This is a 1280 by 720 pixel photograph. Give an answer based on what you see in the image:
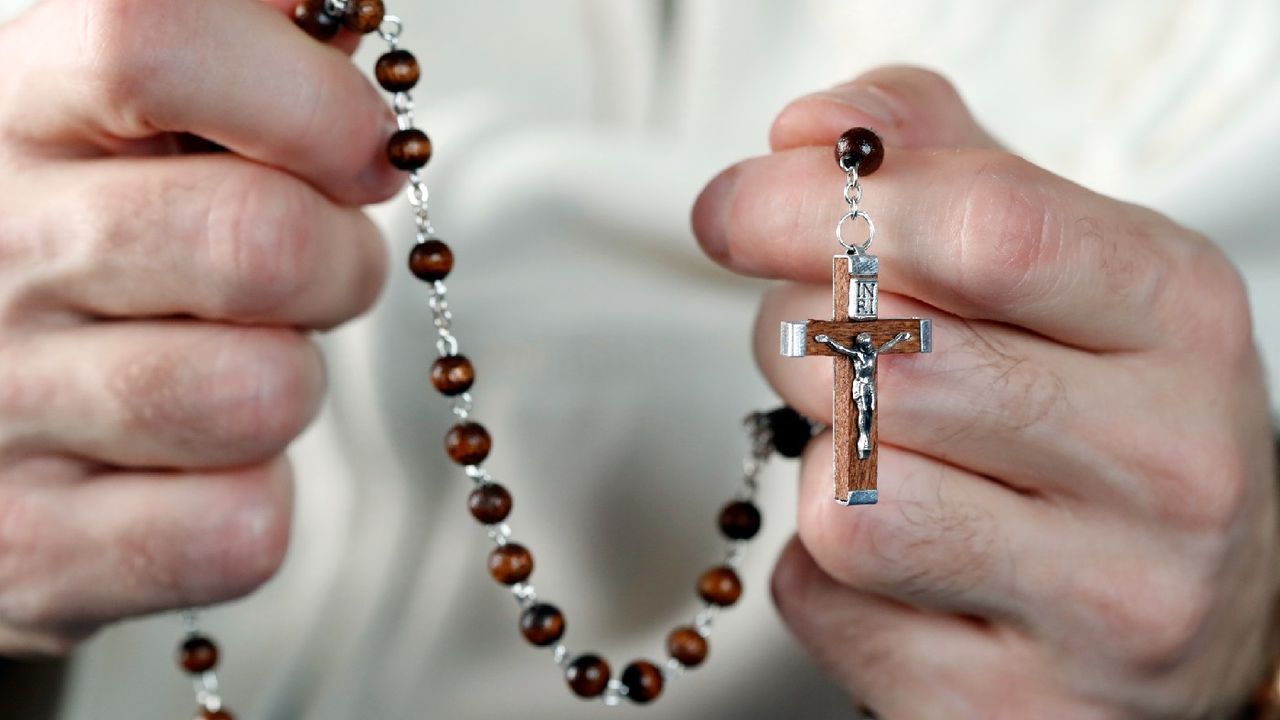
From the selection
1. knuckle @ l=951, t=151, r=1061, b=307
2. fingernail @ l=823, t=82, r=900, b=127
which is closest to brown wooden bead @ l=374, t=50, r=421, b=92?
fingernail @ l=823, t=82, r=900, b=127

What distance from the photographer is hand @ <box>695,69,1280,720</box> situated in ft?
2.84

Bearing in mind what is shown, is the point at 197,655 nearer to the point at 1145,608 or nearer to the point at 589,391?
the point at 589,391

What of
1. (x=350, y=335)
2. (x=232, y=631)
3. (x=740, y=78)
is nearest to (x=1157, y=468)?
(x=740, y=78)

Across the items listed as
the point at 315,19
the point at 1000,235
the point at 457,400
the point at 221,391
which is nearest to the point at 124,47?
the point at 315,19

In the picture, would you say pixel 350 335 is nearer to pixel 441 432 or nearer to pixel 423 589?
pixel 441 432

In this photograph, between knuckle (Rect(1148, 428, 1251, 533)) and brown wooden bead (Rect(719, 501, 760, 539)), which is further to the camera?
brown wooden bead (Rect(719, 501, 760, 539))

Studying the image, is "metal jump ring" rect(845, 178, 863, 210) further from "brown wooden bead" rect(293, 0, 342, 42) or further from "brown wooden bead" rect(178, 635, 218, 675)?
"brown wooden bead" rect(178, 635, 218, 675)

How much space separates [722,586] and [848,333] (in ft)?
1.37

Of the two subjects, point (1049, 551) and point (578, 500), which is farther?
point (578, 500)

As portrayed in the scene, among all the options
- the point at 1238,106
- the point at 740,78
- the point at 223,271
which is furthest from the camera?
the point at 740,78

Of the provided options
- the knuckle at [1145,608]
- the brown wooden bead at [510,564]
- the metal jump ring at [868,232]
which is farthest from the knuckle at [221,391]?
the knuckle at [1145,608]

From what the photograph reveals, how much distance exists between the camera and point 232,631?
5.04 ft

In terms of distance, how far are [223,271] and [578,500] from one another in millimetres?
657

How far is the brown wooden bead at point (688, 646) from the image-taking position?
120 centimetres
